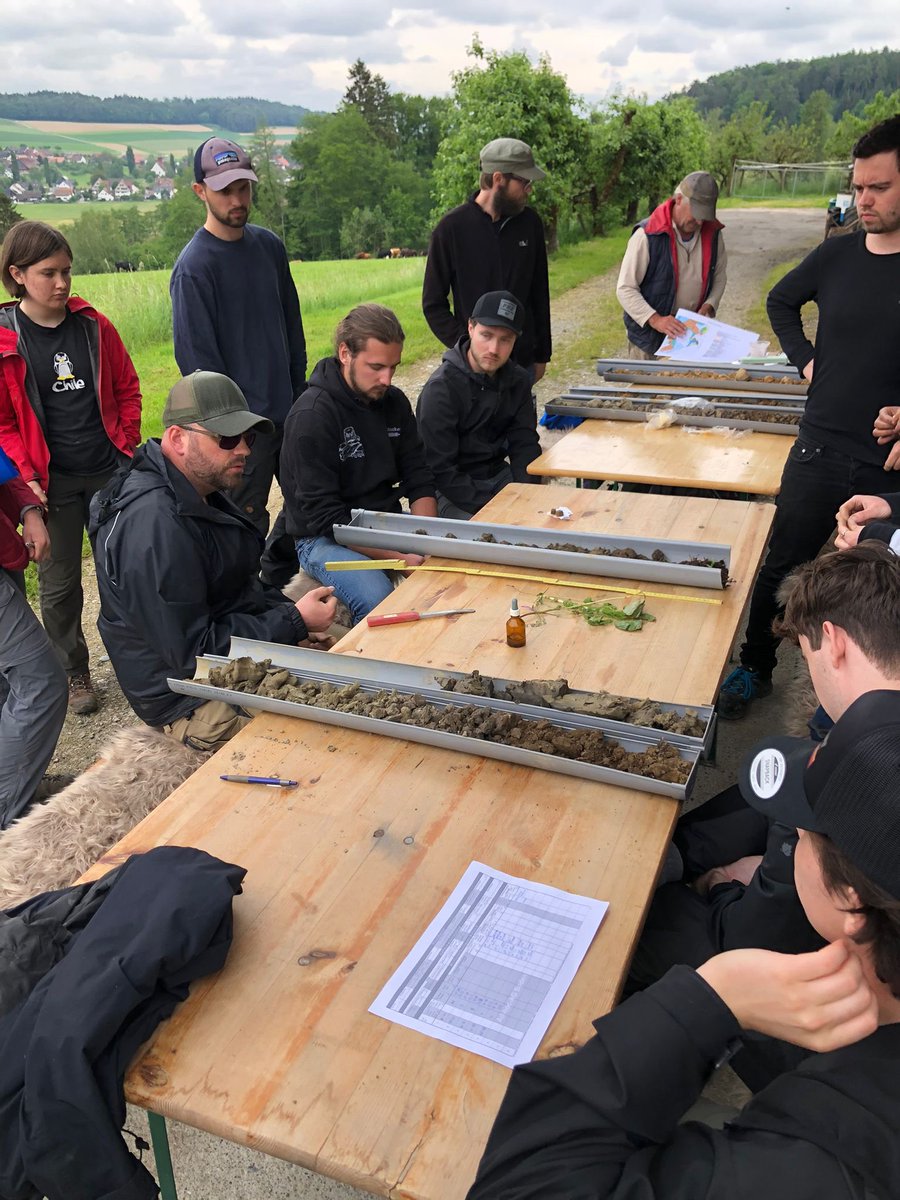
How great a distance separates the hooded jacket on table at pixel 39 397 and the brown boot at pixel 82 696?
3.44 feet

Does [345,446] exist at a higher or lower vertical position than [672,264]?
lower

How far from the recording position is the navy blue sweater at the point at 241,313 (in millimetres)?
4598

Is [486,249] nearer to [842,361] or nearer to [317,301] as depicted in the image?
[842,361]

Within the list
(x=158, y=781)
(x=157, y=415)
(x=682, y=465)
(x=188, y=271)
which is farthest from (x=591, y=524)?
(x=157, y=415)

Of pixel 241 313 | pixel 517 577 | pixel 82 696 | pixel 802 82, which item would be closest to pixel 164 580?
pixel 517 577

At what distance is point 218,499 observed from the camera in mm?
3365

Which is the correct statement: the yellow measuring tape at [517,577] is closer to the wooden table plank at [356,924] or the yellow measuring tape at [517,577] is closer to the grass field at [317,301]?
the wooden table plank at [356,924]

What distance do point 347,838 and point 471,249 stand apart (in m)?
4.63

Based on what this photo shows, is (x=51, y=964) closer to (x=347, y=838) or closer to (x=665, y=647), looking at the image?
(x=347, y=838)

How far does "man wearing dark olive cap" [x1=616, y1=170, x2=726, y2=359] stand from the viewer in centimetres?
595

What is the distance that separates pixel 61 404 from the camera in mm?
4230

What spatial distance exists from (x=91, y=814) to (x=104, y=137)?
114020 mm

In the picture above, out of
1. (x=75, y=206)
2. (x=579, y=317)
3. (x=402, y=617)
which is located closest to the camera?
(x=402, y=617)

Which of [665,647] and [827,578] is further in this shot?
[665,647]
